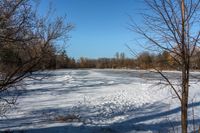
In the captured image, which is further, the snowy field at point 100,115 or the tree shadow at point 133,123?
the snowy field at point 100,115

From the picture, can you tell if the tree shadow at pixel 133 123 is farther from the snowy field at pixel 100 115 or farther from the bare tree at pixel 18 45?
the bare tree at pixel 18 45

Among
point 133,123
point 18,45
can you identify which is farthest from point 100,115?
point 18,45

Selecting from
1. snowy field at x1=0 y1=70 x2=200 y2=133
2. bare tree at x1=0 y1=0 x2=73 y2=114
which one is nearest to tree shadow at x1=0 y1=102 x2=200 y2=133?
snowy field at x1=0 y1=70 x2=200 y2=133

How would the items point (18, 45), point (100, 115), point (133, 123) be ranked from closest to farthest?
1. point (18, 45)
2. point (133, 123)
3. point (100, 115)

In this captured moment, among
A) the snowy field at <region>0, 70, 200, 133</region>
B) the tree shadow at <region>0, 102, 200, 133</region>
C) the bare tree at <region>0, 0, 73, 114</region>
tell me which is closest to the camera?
the bare tree at <region>0, 0, 73, 114</region>

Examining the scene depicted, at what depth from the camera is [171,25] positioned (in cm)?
448

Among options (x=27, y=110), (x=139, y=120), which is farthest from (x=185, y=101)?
(x=27, y=110)

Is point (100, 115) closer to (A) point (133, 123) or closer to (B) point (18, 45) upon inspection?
(A) point (133, 123)

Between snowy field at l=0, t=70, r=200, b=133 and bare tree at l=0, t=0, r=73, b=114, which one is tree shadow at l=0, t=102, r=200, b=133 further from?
bare tree at l=0, t=0, r=73, b=114

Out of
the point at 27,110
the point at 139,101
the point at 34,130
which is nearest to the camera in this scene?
the point at 34,130

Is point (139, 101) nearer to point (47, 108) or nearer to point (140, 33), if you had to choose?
point (47, 108)

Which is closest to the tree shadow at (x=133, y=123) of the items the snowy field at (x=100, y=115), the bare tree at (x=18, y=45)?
the snowy field at (x=100, y=115)

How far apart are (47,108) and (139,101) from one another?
19.4ft

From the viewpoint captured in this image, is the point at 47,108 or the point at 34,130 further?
the point at 47,108
